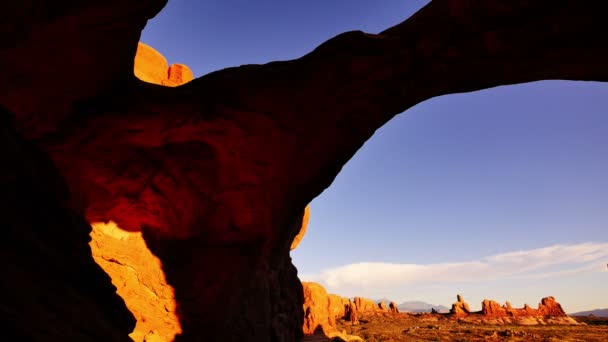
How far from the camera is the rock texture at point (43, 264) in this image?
2.26 m

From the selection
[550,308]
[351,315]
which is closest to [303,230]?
[351,315]

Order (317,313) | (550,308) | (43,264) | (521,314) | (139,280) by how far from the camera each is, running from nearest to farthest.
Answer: (43,264) < (139,280) < (317,313) < (521,314) < (550,308)

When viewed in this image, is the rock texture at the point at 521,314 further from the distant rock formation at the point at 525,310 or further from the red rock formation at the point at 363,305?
the red rock formation at the point at 363,305

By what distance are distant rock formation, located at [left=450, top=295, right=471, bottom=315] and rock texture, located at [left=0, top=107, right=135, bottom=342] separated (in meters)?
90.4

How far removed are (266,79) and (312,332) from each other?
24688mm

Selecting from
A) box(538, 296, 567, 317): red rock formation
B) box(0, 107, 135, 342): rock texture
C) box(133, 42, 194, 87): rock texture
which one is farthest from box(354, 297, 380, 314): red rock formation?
box(0, 107, 135, 342): rock texture

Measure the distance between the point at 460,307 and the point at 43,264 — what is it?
93.2 m

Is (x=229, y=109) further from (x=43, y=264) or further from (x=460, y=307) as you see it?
(x=460, y=307)

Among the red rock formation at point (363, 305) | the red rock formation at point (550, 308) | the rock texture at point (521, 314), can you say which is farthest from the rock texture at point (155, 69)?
the red rock formation at point (550, 308)

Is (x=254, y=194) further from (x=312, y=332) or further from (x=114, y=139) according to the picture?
(x=312, y=332)

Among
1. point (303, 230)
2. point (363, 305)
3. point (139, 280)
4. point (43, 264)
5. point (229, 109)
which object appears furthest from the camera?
point (363, 305)

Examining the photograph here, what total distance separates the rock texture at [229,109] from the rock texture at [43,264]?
11.5 feet

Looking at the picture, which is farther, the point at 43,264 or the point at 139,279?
the point at 139,279

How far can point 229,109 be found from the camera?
8.26 metres
